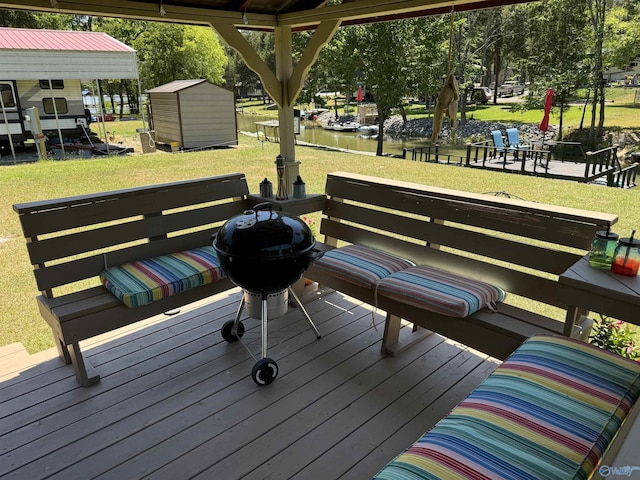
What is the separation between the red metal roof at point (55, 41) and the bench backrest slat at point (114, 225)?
10.6 m

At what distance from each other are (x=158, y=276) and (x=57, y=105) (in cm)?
1289

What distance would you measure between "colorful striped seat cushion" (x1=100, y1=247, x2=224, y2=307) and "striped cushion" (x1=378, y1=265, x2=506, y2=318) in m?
1.00

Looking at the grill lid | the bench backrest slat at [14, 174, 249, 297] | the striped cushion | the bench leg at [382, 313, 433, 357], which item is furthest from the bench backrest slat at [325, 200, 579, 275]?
the grill lid

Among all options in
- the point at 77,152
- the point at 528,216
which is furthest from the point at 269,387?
the point at 77,152

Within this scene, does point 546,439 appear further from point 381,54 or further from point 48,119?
point 48,119

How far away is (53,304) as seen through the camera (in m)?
2.25

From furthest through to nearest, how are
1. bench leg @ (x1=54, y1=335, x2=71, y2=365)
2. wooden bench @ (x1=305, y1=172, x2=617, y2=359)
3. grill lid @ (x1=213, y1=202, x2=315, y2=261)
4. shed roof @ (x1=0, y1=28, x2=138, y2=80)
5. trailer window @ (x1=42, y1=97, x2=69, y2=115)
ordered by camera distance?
trailer window @ (x1=42, y1=97, x2=69, y2=115) < shed roof @ (x1=0, y1=28, x2=138, y2=80) < bench leg @ (x1=54, y1=335, x2=71, y2=365) < wooden bench @ (x1=305, y1=172, x2=617, y2=359) < grill lid @ (x1=213, y1=202, x2=315, y2=261)

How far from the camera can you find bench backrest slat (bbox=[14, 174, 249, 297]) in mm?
2352

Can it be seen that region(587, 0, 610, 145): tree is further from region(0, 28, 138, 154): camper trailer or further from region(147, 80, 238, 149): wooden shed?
region(0, 28, 138, 154): camper trailer

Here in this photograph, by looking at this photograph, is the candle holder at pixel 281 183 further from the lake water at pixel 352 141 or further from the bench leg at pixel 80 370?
the lake water at pixel 352 141

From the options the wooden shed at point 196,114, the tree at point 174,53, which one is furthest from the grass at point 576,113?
the tree at point 174,53

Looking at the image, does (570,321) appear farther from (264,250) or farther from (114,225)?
(114,225)

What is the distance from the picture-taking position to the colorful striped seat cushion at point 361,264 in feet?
8.05

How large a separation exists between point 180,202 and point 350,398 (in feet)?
5.34
